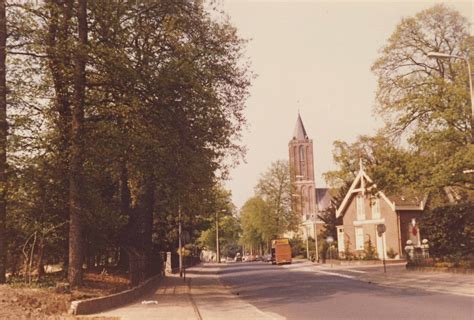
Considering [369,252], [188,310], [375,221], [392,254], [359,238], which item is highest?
[375,221]

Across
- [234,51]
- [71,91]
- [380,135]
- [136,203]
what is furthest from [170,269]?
[71,91]

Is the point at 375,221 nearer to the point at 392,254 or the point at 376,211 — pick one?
the point at 376,211

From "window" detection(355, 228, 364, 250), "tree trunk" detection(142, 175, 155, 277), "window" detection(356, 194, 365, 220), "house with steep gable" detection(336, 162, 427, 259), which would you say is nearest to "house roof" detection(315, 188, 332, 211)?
"house with steep gable" detection(336, 162, 427, 259)

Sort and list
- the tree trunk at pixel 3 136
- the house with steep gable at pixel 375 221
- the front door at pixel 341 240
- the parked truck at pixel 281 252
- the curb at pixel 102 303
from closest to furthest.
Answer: the curb at pixel 102 303, the tree trunk at pixel 3 136, the house with steep gable at pixel 375 221, the front door at pixel 341 240, the parked truck at pixel 281 252

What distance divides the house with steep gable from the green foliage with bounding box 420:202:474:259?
11.7 metres

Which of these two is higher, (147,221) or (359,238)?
(147,221)

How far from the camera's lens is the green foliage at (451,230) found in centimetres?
3108

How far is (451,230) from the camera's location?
32.1 meters

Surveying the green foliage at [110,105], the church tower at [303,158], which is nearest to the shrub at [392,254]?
the green foliage at [110,105]

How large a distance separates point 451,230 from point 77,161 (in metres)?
23.8

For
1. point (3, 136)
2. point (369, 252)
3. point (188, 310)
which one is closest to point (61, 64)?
point (3, 136)

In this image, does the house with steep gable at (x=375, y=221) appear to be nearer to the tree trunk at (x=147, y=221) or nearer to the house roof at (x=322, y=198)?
the tree trunk at (x=147, y=221)

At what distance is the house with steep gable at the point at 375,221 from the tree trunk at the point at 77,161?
103ft

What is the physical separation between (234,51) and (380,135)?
12550 mm
